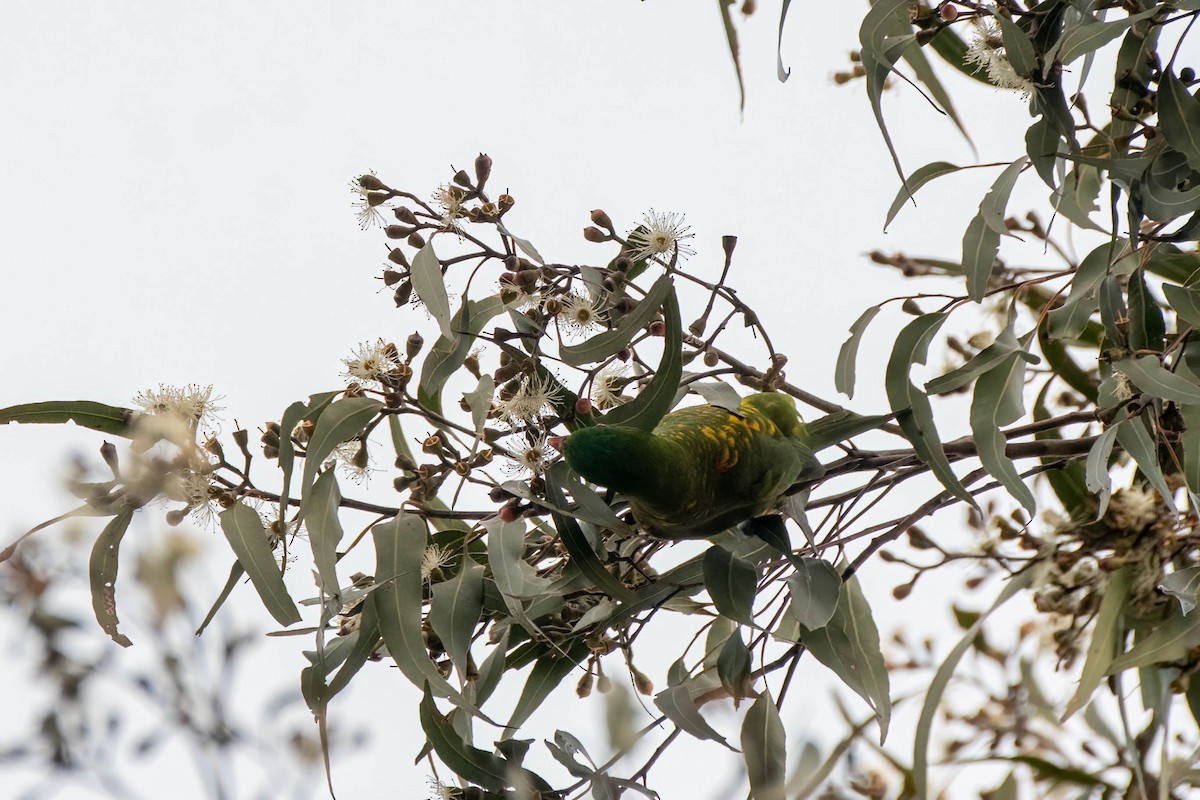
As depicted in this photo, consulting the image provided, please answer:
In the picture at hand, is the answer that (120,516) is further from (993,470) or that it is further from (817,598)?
(993,470)

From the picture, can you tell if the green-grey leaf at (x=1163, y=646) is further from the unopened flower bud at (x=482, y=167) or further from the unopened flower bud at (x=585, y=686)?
the unopened flower bud at (x=482, y=167)

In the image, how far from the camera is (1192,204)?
1.03 m

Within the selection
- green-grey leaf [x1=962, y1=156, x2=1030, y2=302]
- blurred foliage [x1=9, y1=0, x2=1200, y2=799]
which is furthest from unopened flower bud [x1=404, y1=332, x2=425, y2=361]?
green-grey leaf [x1=962, y1=156, x2=1030, y2=302]

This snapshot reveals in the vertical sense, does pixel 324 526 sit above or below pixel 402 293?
below

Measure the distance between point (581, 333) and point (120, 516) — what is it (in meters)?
0.52

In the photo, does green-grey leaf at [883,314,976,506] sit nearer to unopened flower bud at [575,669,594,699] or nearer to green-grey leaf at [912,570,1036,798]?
green-grey leaf at [912,570,1036,798]

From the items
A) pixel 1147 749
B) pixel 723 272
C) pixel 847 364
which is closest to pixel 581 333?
pixel 723 272

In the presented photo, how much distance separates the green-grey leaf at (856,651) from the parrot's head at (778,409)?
0.55 feet

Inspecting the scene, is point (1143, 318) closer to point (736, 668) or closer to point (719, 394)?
point (719, 394)

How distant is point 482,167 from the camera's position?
1.14 metres

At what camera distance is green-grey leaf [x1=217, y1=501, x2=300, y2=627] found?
3.67 ft

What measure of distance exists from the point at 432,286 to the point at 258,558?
317 mm

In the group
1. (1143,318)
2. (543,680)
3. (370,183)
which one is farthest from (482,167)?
(1143,318)

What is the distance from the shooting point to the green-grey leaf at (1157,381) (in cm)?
101
